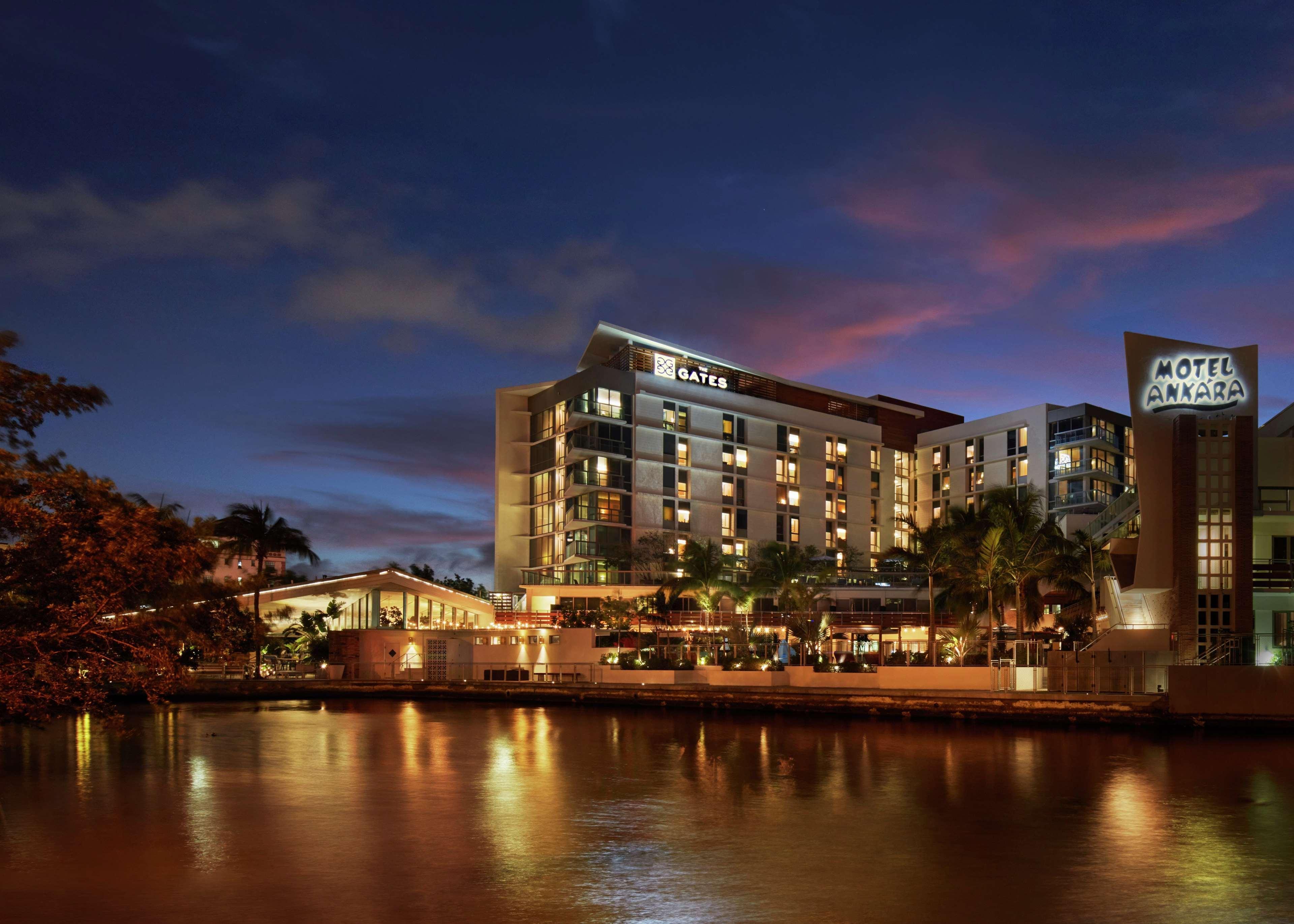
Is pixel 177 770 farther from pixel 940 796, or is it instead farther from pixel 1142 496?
pixel 1142 496

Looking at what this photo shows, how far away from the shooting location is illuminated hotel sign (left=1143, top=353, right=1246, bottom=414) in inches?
1734

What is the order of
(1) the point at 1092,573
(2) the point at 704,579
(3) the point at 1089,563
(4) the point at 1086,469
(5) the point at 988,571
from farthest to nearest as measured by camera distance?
1. (4) the point at 1086,469
2. (2) the point at 704,579
3. (3) the point at 1089,563
4. (1) the point at 1092,573
5. (5) the point at 988,571

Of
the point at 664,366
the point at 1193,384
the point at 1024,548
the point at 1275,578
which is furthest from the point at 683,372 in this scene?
the point at 1275,578

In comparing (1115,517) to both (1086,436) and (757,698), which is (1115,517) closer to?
(757,698)

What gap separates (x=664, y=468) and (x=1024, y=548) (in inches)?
1623

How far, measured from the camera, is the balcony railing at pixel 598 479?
88.1 meters

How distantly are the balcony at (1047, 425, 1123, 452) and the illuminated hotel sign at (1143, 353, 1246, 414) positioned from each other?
54.1 metres

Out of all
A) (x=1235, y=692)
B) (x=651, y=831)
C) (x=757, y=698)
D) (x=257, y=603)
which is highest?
(x=257, y=603)

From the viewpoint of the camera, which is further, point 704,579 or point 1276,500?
point 704,579

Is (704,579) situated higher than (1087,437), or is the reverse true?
(1087,437)

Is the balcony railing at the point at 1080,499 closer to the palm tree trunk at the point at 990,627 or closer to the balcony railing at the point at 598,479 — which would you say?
the balcony railing at the point at 598,479

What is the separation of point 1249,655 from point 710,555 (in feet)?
116

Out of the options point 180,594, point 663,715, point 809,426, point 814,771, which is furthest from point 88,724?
point 809,426

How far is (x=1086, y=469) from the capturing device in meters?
96.8
